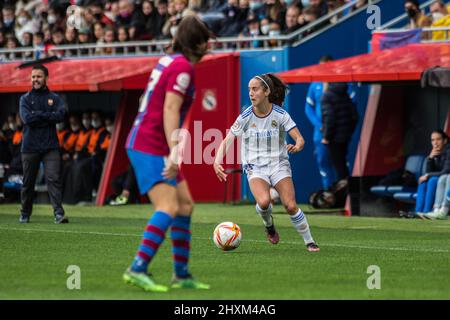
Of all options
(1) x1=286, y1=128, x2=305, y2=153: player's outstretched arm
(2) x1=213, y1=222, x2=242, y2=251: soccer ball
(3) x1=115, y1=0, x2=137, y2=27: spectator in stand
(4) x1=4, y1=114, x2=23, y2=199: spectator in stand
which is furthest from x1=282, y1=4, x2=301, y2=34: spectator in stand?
(2) x1=213, y1=222, x2=242, y2=251: soccer ball

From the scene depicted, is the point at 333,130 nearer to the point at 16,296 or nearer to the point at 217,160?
the point at 217,160

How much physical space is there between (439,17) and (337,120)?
2.84 m

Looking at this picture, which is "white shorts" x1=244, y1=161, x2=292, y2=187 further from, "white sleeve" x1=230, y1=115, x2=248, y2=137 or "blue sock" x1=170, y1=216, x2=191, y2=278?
"blue sock" x1=170, y1=216, x2=191, y2=278

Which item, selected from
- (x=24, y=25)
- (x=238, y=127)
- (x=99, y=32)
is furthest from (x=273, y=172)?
(x=24, y=25)

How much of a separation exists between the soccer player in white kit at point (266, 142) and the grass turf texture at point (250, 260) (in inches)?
27.6

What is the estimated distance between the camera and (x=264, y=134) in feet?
48.2

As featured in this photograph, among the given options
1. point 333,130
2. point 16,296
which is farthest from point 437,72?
point 16,296

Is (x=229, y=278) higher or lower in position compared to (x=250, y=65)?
lower

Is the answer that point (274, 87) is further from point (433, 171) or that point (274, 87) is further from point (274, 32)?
point (274, 32)

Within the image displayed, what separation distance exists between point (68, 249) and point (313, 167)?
487 inches

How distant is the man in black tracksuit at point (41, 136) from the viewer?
62.7 feet

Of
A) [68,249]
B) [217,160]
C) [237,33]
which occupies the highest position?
[237,33]

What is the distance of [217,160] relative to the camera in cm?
1405

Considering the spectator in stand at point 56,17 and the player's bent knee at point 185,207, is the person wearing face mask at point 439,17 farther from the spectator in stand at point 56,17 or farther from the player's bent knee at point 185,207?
the player's bent knee at point 185,207
